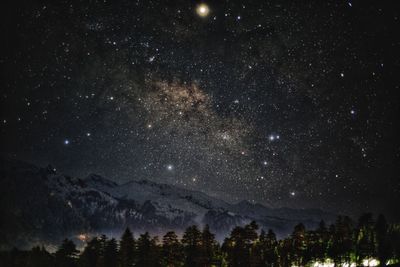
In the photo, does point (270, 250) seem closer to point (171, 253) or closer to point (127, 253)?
point (171, 253)

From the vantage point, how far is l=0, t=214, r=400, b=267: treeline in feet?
241

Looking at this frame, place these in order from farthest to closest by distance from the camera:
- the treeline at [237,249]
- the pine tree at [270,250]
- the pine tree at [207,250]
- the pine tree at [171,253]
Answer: the pine tree at [270,250] < the treeline at [237,249] < the pine tree at [171,253] < the pine tree at [207,250]

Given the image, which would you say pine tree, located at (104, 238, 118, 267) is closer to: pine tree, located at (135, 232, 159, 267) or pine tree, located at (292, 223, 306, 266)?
pine tree, located at (135, 232, 159, 267)

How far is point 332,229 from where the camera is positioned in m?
89.6

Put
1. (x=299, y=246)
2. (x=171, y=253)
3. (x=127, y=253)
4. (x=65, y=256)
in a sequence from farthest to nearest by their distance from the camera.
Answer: (x=299, y=246) → (x=65, y=256) → (x=127, y=253) → (x=171, y=253)

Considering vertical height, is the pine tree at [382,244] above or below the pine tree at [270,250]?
above

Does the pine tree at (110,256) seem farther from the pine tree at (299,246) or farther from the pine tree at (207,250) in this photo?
the pine tree at (299,246)

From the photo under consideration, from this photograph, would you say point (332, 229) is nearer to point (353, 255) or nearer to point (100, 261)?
point (353, 255)

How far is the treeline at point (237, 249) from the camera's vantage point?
73.6m

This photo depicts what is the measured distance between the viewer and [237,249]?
244 feet

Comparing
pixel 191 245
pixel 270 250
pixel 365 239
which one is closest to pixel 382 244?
pixel 365 239

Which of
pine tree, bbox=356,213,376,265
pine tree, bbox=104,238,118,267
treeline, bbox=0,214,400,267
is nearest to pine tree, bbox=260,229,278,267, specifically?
treeline, bbox=0,214,400,267

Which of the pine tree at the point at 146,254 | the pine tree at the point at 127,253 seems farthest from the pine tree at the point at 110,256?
the pine tree at the point at 146,254

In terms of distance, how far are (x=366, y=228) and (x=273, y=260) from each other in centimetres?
2486
